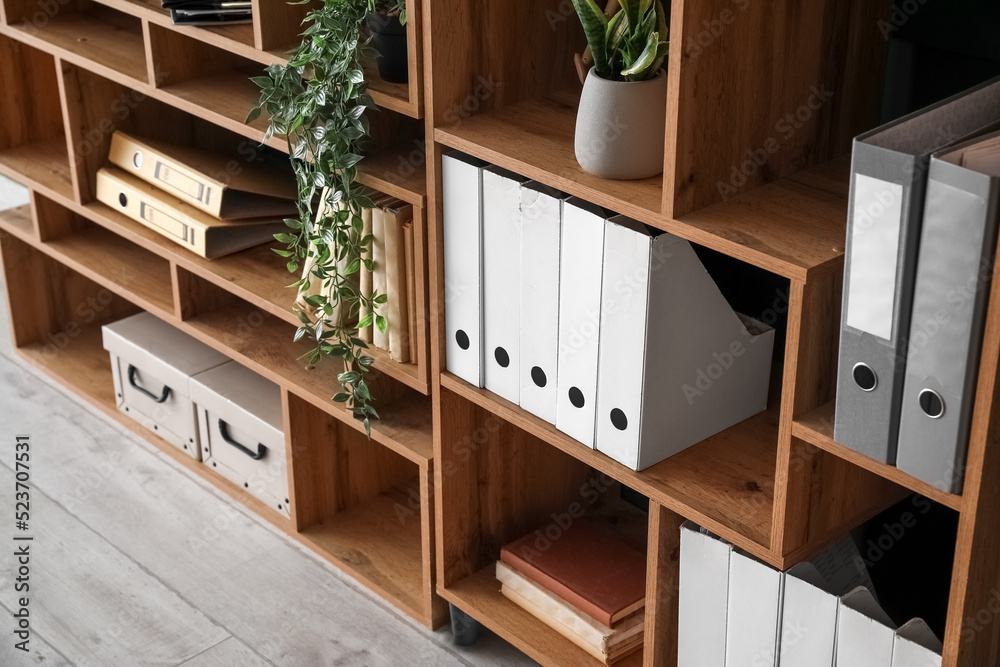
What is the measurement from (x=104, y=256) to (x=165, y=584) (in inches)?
32.0

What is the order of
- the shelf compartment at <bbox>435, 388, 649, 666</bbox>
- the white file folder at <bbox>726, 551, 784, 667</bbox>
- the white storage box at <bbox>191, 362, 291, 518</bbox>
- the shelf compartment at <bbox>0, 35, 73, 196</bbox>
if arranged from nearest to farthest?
the white file folder at <bbox>726, 551, 784, 667</bbox> < the shelf compartment at <bbox>435, 388, 649, 666</bbox> < the white storage box at <bbox>191, 362, 291, 518</bbox> < the shelf compartment at <bbox>0, 35, 73, 196</bbox>

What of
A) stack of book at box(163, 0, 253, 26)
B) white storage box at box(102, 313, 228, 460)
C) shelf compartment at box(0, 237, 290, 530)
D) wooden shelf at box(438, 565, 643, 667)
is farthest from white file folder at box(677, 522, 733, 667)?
shelf compartment at box(0, 237, 290, 530)

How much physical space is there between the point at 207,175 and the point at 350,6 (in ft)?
2.25

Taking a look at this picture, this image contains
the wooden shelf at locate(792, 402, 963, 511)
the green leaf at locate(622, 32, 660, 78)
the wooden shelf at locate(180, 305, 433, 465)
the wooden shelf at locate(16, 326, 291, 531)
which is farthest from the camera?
the wooden shelf at locate(16, 326, 291, 531)

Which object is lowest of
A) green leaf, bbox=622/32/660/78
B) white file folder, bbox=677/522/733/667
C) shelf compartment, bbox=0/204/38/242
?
white file folder, bbox=677/522/733/667

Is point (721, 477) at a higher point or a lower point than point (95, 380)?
higher

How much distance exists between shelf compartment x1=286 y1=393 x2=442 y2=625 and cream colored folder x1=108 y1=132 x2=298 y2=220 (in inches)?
15.2

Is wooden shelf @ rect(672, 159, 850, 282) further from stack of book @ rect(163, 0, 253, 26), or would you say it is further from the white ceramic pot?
stack of book @ rect(163, 0, 253, 26)

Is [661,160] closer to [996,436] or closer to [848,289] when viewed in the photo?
[848,289]

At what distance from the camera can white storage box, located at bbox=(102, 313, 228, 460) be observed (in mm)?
2531

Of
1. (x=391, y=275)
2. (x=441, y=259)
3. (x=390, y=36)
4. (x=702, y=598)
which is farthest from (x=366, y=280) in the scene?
(x=702, y=598)

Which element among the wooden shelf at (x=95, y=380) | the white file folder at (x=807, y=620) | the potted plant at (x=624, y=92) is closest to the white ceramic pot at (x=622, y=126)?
the potted plant at (x=624, y=92)

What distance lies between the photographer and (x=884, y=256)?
4.07 feet

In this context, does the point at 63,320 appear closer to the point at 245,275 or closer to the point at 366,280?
the point at 245,275
